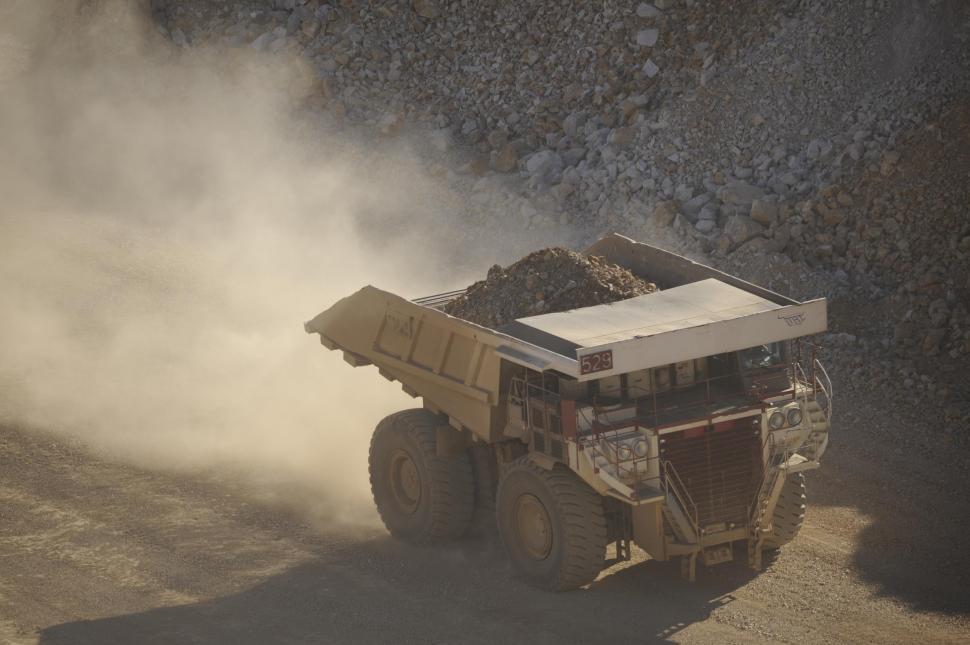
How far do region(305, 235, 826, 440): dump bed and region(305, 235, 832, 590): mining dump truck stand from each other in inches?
0.8

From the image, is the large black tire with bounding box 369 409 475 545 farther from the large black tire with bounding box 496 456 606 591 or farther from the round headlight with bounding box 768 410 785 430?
the round headlight with bounding box 768 410 785 430

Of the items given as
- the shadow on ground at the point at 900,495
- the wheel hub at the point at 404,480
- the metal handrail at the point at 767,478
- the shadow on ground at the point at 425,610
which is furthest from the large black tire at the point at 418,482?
the shadow on ground at the point at 900,495

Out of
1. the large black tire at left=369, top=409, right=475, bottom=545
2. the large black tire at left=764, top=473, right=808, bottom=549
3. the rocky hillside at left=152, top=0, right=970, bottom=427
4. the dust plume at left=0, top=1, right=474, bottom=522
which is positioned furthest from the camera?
→ the rocky hillside at left=152, top=0, right=970, bottom=427

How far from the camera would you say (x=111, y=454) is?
16.7 m

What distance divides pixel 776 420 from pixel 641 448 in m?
1.54

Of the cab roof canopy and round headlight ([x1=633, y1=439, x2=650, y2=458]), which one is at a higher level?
the cab roof canopy

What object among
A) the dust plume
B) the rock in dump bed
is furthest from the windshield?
the dust plume

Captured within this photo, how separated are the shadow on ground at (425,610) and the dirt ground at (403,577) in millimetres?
23

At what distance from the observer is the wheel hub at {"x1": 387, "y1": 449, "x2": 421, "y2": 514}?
1426 cm

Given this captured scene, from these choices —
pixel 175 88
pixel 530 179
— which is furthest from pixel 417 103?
pixel 175 88

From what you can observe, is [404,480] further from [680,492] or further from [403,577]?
[680,492]

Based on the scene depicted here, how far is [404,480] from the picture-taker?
1445 cm

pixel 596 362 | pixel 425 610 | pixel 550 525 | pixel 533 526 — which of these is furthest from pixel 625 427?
pixel 425 610

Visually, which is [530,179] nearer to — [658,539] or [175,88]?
[175,88]
